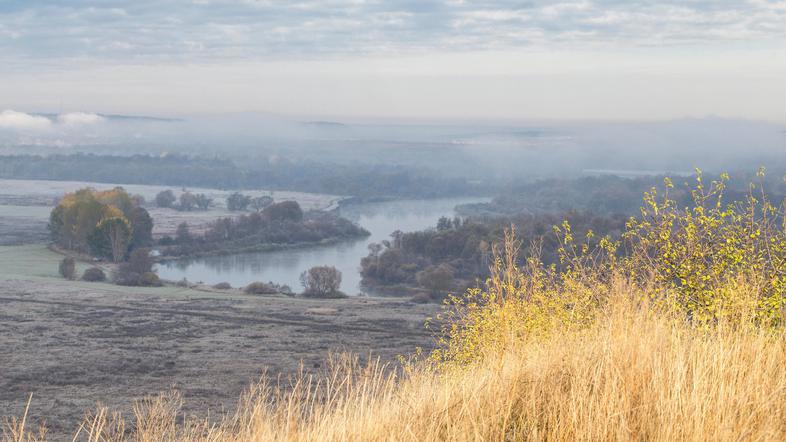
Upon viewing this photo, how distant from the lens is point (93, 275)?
49438mm

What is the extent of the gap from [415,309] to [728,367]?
33.1 m

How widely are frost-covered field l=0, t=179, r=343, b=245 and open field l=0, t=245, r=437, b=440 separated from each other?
1191 inches

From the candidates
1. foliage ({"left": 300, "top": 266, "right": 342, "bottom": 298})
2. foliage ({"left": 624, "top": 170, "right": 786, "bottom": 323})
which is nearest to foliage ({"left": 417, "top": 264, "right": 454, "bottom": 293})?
foliage ({"left": 300, "top": 266, "right": 342, "bottom": 298})

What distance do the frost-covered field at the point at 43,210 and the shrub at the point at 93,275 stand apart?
18763 mm

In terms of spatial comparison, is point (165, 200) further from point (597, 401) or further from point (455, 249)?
point (597, 401)

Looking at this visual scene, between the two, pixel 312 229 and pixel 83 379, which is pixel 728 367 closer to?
pixel 83 379

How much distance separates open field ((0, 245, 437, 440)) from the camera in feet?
67.6

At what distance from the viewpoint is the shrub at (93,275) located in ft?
161

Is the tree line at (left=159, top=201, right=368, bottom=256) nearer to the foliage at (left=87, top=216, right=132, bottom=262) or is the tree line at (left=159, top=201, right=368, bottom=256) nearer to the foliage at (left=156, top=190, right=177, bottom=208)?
the foliage at (left=87, top=216, right=132, bottom=262)

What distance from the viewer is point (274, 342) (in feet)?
93.9

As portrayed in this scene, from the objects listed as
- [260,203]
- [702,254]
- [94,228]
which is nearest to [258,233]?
[94,228]

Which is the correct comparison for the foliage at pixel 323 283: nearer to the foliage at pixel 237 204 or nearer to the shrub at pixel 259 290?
the shrub at pixel 259 290

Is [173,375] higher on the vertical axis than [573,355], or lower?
lower

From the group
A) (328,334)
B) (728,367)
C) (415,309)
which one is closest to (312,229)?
(415,309)
